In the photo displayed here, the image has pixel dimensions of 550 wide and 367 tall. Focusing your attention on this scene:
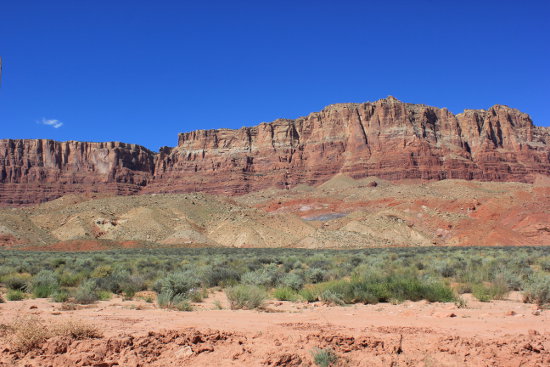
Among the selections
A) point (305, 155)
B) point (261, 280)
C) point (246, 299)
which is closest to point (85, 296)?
point (246, 299)

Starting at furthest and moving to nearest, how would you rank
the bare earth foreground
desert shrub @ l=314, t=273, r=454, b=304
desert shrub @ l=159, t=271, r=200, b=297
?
desert shrub @ l=159, t=271, r=200, b=297, desert shrub @ l=314, t=273, r=454, b=304, the bare earth foreground

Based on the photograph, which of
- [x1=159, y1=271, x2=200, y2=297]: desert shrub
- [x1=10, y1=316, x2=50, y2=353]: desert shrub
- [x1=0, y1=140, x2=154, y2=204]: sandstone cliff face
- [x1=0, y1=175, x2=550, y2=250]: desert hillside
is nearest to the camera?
[x1=10, y1=316, x2=50, y2=353]: desert shrub

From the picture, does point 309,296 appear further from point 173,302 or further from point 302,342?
point 302,342

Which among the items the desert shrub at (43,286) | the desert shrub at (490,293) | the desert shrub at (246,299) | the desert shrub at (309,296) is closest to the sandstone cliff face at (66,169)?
the desert shrub at (43,286)

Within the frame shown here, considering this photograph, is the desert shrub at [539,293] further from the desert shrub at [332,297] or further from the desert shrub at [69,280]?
the desert shrub at [69,280]

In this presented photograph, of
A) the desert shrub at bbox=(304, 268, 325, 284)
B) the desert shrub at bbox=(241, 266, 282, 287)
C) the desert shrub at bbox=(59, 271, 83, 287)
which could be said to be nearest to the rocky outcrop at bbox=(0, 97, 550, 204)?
the desert shrub at bbox=(304, 268, 325, 284)

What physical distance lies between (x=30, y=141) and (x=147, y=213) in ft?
441

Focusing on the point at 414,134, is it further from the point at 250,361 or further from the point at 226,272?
the point at 250,361

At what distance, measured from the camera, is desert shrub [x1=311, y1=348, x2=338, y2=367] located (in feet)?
18.7

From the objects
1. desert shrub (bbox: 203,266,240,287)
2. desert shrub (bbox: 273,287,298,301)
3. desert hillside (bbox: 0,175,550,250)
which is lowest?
desert shrub (bbox: 273,287,298,301)

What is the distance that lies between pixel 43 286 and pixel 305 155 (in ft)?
501

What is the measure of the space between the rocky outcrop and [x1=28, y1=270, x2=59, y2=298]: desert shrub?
131015mm

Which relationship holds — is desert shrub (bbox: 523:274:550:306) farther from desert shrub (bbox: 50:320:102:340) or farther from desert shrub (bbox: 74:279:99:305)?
desert shrub (bbox: 74:279:99:305)

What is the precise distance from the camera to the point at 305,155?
16462 centimetres
